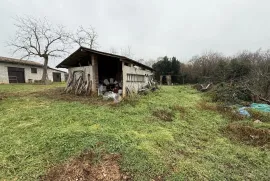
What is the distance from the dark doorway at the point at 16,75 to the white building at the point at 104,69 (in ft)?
42.3

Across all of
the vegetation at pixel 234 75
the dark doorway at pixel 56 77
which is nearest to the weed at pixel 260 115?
the vegetation at pixel 234 75

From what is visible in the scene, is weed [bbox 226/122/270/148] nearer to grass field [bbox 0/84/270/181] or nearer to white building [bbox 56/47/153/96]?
grass field [bbox 0/84/270/181]

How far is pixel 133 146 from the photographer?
10.2 feet

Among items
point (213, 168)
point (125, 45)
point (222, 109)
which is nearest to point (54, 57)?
point (125, 45)

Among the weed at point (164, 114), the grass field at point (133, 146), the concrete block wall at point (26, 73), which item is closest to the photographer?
the grass field at point (133, 146)

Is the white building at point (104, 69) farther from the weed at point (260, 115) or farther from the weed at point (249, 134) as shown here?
the weed at point (260, 115)

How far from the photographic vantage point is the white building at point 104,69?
7.80 m

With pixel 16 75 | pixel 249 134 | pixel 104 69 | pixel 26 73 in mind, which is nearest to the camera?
pixel 249 134

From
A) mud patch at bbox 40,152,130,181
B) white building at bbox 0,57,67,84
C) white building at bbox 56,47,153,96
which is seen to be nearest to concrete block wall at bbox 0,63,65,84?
white building at bbox 0,57,67,84

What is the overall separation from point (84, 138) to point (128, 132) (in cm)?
110

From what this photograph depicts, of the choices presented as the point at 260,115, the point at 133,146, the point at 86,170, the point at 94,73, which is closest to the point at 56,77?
the point at 94,73

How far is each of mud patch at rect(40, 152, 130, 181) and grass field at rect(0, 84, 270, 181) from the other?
144mm

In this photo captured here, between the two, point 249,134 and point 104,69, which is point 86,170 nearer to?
point 249,134

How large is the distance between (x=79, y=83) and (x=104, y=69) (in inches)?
104
